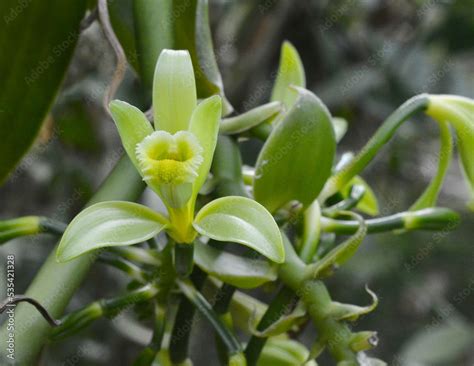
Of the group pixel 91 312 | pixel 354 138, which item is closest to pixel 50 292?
pixel 91 312

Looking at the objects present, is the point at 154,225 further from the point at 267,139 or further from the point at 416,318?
the point at 416,318

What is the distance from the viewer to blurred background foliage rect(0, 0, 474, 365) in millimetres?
1423

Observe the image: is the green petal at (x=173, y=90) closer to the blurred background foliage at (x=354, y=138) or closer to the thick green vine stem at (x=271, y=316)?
the thick green vine stem at (x=271, y=316)

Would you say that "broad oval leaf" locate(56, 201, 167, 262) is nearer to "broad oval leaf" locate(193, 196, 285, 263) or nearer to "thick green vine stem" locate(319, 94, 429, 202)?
"broad oval leaf" locate(193, 196, 285, 263)

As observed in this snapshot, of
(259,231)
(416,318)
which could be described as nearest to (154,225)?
(259,231)

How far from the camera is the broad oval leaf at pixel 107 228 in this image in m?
0.44

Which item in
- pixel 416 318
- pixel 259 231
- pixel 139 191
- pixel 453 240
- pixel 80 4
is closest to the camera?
pixel 259 231

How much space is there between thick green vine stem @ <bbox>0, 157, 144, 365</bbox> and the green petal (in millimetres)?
97

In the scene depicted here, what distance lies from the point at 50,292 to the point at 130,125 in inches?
5.7

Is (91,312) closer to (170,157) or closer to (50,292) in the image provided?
(50,292)

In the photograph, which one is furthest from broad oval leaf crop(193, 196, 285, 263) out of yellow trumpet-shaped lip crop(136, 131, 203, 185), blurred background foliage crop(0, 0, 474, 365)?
blurred background foliage crop(0, 0, 474, 365)

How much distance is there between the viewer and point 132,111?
470mm

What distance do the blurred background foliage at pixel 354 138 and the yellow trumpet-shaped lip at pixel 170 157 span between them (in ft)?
2.97

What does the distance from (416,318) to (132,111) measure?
1.40 meters
